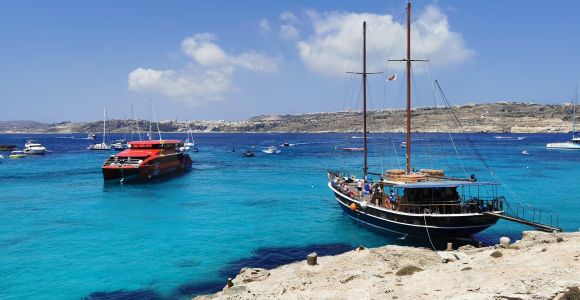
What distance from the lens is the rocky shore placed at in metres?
13.8

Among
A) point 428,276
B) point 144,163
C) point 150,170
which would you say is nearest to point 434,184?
point 428,276

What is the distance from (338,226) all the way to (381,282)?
1652 cm

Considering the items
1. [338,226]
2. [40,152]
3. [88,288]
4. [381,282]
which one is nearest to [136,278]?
[88,288]

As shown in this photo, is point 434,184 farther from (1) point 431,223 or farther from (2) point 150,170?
(2) point 150,170

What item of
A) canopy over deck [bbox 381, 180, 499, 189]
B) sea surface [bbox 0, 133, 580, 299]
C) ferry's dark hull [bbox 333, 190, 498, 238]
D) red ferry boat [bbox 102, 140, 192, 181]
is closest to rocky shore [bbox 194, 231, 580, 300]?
ferry's dark hull [bbox 333, 190, 498, 238]

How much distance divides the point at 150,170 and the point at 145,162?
169 centimetres

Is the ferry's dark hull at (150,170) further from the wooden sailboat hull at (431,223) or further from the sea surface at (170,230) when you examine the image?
the wooden sailboat hull at (431,223)

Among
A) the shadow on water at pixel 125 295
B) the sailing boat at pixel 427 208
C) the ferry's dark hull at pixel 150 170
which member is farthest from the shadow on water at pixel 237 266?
the ferry's dark hull at pixel 150 170

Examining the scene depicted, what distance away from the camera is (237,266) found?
80.8ft

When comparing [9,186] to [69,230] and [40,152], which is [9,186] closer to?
[69,230]

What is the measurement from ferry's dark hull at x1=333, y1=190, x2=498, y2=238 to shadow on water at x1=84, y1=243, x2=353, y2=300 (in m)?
3.61

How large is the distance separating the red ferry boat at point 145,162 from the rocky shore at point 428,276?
44.2 metres

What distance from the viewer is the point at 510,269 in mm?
15750

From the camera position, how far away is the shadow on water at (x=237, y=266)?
67.8 ft
